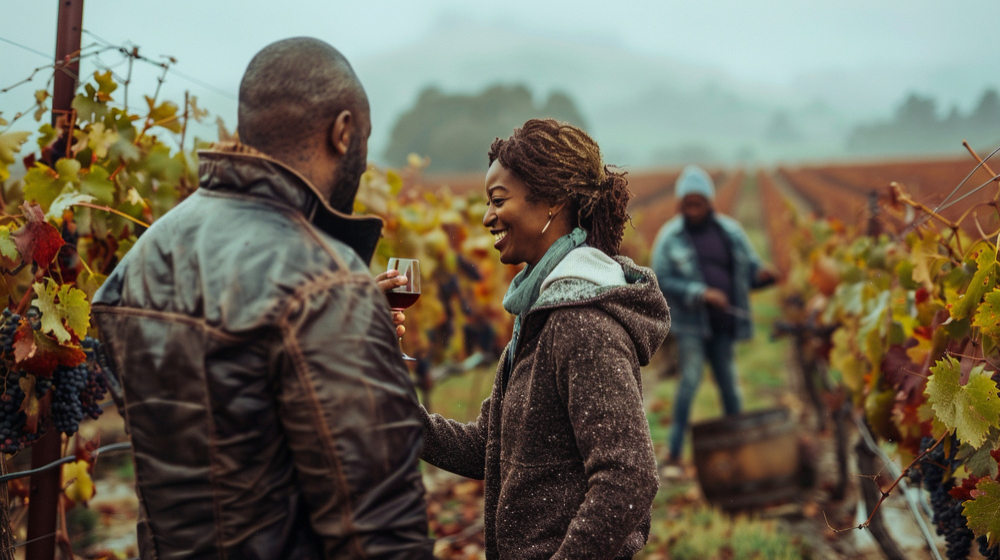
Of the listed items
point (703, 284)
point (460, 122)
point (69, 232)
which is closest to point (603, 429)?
point (69, 232)

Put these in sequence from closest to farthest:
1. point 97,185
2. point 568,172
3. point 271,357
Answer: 1. point 271,357
2. point 568,172
3. point 97,185

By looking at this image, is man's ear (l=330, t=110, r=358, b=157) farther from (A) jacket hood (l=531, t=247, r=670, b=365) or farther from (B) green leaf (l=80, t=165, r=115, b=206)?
(B) green leaf (l=80, t=165, r=115, b=206)

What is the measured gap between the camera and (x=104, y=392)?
6.86 ft

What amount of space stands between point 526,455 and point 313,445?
55 centimetres

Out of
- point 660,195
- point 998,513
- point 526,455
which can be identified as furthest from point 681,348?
point 660,195

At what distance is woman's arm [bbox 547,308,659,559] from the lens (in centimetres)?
142

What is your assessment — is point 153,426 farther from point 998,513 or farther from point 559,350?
point 998,513

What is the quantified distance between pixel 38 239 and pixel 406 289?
0.91m

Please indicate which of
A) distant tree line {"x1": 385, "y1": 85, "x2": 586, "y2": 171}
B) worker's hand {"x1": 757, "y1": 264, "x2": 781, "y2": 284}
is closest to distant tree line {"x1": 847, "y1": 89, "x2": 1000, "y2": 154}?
distant tree line {"x1": 385, "y1": 85, "x2": 586, "y2": 171}

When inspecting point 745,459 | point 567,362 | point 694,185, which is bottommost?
point 745,459

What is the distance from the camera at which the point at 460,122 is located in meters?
77.0

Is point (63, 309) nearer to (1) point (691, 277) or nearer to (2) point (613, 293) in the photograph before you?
(2) point (613, 293)

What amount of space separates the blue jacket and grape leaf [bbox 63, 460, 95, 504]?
149 inches

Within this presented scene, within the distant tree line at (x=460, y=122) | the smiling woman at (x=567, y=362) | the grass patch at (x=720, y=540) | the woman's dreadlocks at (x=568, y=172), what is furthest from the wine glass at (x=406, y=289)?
the distant tree line at (x=460, y=122)
